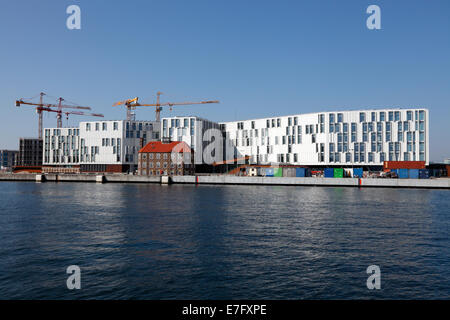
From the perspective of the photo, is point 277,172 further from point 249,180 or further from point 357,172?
point 357,172

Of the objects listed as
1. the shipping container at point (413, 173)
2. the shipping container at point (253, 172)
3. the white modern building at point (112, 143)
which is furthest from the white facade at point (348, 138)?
the white modern building at point (112, 143)

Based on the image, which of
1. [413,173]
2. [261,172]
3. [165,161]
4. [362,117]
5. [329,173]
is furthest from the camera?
[261,172]

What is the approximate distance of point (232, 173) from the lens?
139 metres

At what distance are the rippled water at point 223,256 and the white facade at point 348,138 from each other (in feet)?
283

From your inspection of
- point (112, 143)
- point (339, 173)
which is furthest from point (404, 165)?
point (112, 143)

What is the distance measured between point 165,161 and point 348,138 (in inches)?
2619

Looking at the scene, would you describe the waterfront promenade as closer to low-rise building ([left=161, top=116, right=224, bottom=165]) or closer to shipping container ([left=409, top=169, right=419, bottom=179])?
shipping container ([left=409, top=169, right=419, bottom=179])

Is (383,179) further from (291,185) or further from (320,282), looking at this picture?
(320,282)

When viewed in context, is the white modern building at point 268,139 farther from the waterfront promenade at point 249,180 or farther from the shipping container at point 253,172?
the waterfront promenade at point 249,180

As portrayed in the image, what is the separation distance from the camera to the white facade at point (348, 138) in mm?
117250

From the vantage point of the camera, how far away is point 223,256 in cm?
2202

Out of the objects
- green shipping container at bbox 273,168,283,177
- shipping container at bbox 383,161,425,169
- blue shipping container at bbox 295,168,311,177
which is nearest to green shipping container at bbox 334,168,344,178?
blue shipping container at bbox 295,168,311,177

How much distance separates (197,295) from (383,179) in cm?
9351

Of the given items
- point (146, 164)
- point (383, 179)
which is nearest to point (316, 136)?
point (383, 179)
